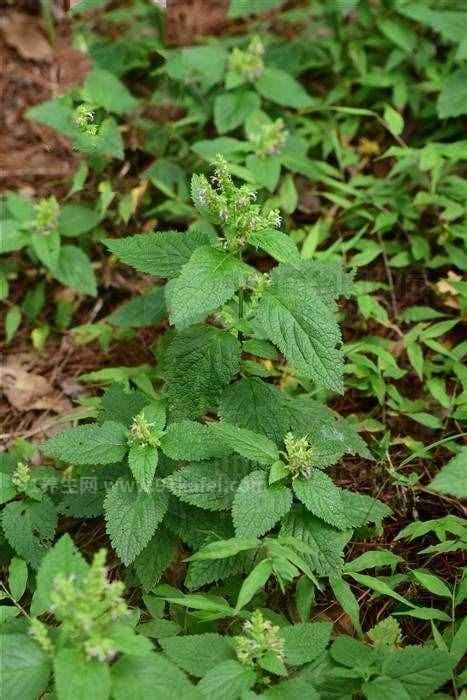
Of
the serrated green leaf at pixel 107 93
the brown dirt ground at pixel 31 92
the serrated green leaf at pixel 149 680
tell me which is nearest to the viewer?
the serrated green leaf at pixel 149 680

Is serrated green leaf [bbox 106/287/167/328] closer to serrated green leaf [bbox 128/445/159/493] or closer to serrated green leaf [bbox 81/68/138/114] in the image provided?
serrated green leaf [bbox 128/445/159/493]

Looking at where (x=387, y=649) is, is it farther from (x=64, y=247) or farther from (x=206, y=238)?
(x=64, y=247)

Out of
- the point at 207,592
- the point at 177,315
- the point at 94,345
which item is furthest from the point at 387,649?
the point at 94,345

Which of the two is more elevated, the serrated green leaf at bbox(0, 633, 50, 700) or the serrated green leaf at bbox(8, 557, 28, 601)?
the serrated green leaf at bbox(0, 633, 50, 700)

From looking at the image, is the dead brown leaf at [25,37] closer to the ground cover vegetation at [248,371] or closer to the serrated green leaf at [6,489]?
the ground cover vegetation at [248,371]

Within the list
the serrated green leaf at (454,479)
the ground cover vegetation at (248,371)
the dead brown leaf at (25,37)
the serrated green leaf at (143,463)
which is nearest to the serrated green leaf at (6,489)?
the ground cover vegetation at (248,371)

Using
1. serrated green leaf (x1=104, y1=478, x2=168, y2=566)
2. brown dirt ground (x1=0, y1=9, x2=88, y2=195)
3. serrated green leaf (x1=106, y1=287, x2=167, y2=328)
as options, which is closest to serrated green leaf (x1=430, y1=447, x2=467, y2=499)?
serrated green leaf (x1=104, y1=478, x2=168, y2=566)
